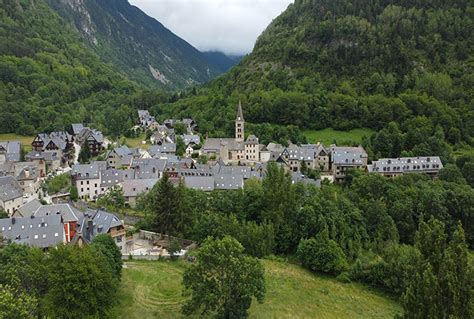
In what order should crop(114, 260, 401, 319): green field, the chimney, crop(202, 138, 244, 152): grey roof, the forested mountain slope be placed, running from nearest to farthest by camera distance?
crop(114, 260, 401, 319): green field < the chimney < crop(202, 138, 244, 152): grey roof < the forested mountain slope

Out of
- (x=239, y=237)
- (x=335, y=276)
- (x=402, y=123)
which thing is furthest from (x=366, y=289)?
(x=402, y=123)

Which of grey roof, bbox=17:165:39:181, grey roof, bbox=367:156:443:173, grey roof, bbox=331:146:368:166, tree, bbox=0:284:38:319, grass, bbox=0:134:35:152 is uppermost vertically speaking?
grass, bbox=0:134:35:152

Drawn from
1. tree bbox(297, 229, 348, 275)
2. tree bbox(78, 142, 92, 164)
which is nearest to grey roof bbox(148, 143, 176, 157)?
tree bbox(78, 142, 92, 164)

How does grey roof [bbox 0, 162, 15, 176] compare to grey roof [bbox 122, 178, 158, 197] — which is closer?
grey roof [bbox 122, 178, 158, 197]

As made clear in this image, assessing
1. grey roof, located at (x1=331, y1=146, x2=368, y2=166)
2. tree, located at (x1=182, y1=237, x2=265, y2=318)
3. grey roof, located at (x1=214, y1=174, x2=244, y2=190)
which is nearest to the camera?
tree, located at (x1=182, y1=237, x2=265, y2=318)

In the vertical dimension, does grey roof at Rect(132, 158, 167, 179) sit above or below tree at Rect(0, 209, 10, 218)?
above

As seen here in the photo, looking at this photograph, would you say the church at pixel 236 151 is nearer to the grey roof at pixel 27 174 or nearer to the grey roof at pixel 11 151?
the grey roof at pixel 27 174

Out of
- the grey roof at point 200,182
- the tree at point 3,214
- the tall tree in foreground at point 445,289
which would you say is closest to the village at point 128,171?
the grey roof at point 200,182

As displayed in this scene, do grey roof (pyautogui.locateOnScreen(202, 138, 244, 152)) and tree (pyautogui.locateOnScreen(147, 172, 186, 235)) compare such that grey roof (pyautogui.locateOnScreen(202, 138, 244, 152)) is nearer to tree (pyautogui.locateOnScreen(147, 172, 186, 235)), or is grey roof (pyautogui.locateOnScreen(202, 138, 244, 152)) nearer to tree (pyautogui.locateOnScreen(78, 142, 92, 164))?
tree (pyautogui.locateOnScreen(78, 142, 92, 164))
